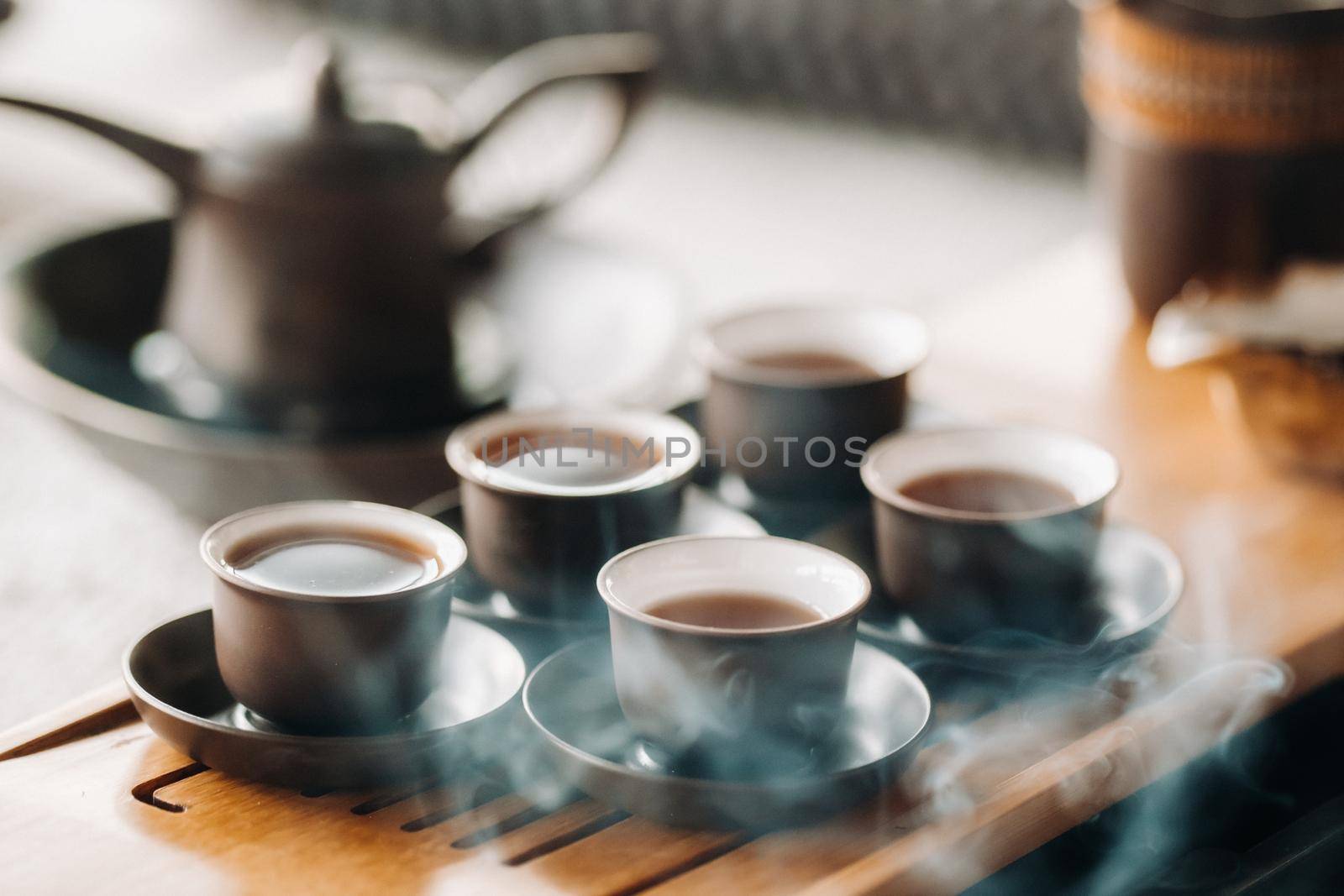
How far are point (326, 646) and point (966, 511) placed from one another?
0.37 meters

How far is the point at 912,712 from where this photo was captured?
0.74 meters

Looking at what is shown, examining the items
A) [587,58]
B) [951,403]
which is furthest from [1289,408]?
[587,58]

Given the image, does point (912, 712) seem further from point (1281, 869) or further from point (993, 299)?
point (993, 299)

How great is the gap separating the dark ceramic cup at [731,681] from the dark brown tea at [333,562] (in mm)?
101

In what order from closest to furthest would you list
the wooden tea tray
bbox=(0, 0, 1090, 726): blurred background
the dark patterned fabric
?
the wooden tea tray → bbox=(0, 0, 1090, 726): blurred background → the dark patterned fabric

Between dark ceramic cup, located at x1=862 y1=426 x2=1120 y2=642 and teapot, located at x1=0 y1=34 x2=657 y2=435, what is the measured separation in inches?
16.0

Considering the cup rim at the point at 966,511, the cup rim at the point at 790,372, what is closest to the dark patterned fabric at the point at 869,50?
the cup rim at the point at 790,372

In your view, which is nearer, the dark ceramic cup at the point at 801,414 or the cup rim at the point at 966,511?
the cup rim at the point at 966,511

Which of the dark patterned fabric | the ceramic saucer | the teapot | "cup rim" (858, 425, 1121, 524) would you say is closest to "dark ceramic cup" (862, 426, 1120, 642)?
"cup rim" (858, 425, 1121, 524)

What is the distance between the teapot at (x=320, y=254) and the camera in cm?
108

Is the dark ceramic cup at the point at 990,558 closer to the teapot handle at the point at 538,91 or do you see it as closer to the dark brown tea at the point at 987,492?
the dark brown tea at the point at 987,492

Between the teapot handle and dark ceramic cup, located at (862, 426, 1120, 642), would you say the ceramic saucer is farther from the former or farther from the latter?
the teapot handle

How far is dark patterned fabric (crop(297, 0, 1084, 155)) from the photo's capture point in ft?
6.56

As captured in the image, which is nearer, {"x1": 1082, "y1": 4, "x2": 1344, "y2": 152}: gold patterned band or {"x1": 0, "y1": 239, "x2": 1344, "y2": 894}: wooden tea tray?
{"x1": 0, "y1": 239, "x2": 1344, "y2": 894}: wooden tea tray
